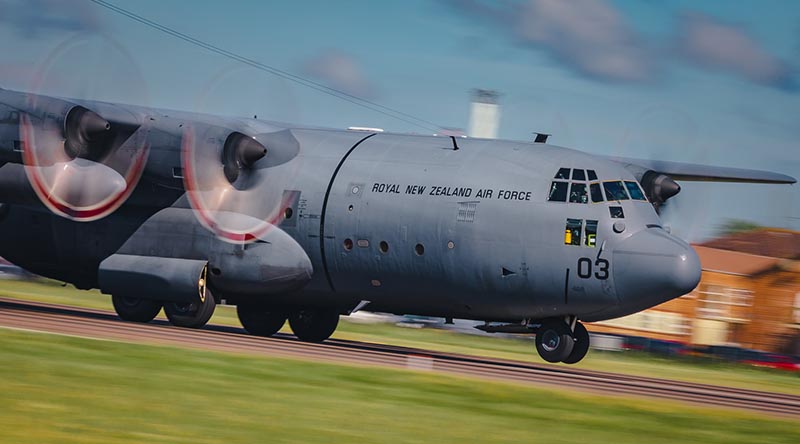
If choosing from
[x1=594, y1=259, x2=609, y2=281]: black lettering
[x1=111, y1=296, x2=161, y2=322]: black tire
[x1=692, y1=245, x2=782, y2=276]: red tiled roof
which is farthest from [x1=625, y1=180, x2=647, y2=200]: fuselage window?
[x1=692, y1=245, x2=782, y2=276]: red tiled roof

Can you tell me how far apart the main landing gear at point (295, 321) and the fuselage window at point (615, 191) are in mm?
7664

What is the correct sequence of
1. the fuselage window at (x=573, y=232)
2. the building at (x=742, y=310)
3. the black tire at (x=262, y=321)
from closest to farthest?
the fuselage window at (x=573, y=232)
the black tire at (x=262, y=321)
the building at (x=742, y=310)

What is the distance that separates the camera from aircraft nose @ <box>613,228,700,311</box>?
68.8ft

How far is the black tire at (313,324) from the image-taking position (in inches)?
1052

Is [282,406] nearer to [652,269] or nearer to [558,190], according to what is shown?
[652,269]

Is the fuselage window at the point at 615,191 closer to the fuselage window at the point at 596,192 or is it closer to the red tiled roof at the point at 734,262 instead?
the fuselage window at the point at 596,192

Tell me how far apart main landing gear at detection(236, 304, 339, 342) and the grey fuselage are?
4.81 ft

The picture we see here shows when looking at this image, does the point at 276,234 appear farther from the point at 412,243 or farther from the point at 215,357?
the point at 215,357

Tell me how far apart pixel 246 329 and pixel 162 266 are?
11.1ft

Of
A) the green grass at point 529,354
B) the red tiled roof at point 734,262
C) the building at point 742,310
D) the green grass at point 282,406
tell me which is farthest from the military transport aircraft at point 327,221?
the red tiled roof at point 734,262

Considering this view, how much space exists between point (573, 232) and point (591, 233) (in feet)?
1.16

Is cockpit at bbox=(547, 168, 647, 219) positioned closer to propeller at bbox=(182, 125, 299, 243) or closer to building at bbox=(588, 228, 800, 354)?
propeller at bbox=(182, 125, 299, 243)

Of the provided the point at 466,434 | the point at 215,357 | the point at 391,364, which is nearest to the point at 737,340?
the point at 391,364

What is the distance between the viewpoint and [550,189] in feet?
73.0
